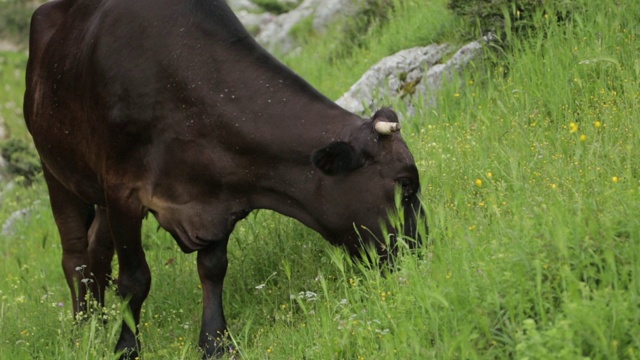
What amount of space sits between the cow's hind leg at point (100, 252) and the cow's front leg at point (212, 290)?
1.68 metres

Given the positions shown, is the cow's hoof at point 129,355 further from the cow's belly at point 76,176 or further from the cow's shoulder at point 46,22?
the cow's shoulder at point 46,22

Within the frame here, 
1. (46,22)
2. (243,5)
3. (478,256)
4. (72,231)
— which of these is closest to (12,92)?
(243,5)

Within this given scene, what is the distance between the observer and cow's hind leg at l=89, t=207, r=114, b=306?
8195mm

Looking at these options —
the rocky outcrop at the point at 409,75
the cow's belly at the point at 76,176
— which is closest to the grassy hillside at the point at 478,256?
the rocky outcrop at the point at 409,75

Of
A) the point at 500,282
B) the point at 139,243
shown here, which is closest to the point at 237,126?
the point at 139,243

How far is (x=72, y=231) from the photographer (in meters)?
8.03

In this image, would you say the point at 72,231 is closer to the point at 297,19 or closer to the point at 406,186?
the point at 406,186

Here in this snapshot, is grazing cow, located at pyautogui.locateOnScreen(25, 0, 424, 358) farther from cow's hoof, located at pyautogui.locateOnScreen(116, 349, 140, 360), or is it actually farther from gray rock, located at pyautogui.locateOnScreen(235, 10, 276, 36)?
gray rock, located at pyautogui.locateOnScreen(235, 10, 276, 36)

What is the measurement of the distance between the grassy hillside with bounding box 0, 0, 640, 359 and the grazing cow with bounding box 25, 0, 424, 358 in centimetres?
34

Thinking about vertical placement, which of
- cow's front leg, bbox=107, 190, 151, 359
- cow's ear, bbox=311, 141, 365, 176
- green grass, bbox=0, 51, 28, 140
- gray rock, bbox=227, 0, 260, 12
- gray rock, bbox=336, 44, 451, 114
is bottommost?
green grass, bbox=0, 51, 28, 140

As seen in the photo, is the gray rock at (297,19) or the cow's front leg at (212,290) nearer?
the cow's front leg at (212,290)

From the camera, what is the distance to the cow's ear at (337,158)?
6.07 m

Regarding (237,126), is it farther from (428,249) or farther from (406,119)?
(406,119)

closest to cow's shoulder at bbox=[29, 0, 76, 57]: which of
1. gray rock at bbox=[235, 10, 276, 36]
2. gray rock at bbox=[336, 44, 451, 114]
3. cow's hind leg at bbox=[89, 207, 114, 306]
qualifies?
cow's hind leg at bbox=[89, 207, 114, 306]
